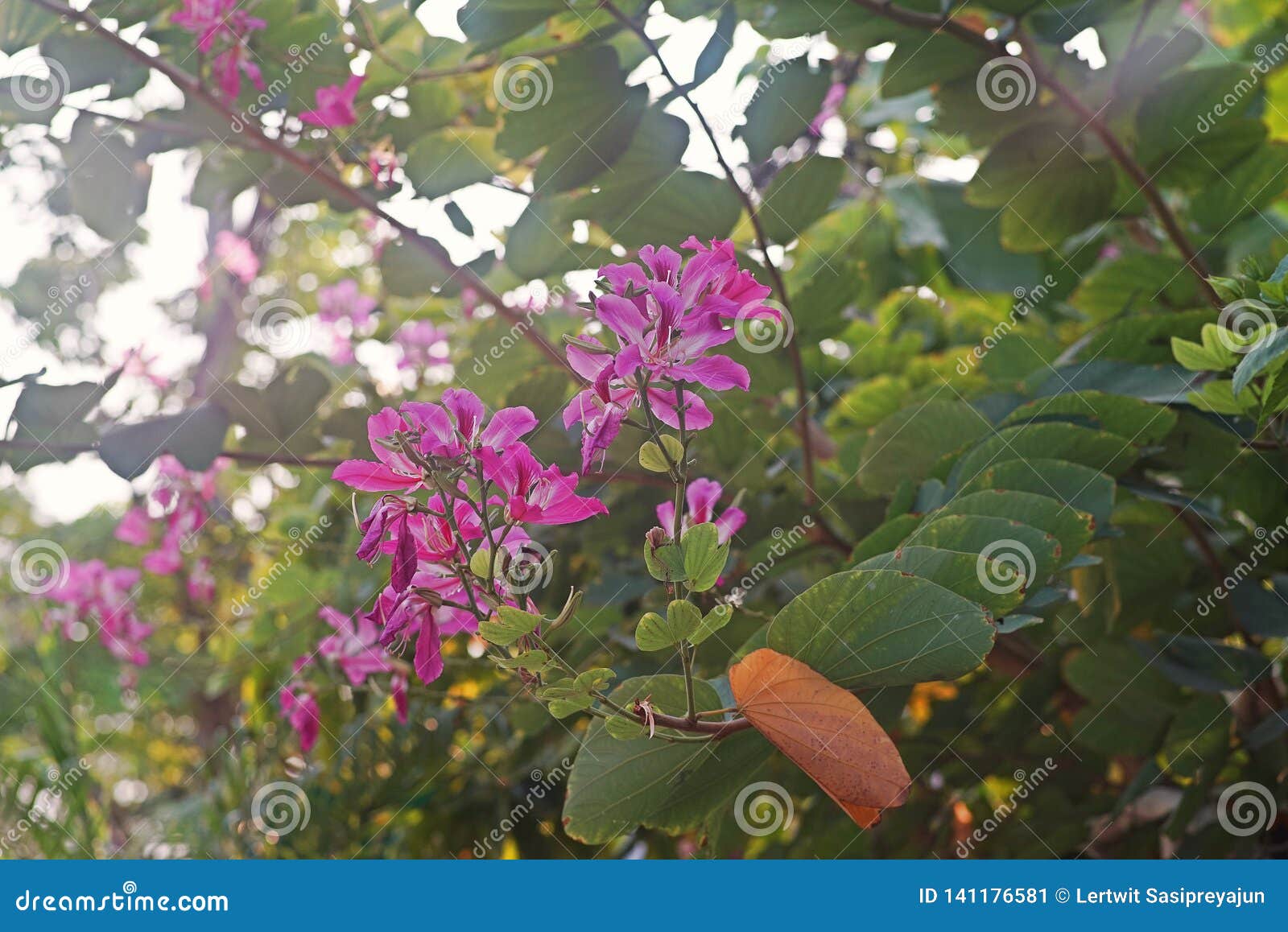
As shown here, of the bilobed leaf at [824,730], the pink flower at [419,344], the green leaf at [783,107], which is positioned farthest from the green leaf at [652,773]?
the pink flower at [419,344]

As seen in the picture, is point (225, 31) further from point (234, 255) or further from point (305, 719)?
point (234, 255)

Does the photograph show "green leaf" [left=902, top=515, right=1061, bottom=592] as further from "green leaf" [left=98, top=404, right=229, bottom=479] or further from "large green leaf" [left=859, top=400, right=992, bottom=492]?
"green leaf" [left=98, top=404, right=229, bottom=479]

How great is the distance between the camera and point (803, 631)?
635 millimetres

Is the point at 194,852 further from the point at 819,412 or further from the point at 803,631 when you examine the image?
the point at 803,631

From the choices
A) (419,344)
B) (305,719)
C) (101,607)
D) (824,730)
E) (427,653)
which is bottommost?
(101,607)

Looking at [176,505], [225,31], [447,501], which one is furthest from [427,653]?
[176,505]

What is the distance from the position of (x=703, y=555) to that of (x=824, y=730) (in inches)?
5.6

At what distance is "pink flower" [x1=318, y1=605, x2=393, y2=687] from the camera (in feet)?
3.67

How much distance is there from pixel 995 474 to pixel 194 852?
1.66 m

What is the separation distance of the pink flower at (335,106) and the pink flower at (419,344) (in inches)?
33.5

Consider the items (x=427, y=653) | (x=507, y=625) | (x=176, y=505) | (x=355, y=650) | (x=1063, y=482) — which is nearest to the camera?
(x=507, y=625)

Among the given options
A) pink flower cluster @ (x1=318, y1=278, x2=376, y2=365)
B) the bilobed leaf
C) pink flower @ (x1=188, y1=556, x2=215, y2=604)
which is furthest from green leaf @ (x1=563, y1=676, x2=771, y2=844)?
pink flower cluster @ (x1=318, y1=278, x2=376, y2=365)

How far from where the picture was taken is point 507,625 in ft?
1.76

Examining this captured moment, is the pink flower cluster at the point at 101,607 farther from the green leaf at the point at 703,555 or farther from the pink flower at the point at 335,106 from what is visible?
the green leaf at the point at 703,555
